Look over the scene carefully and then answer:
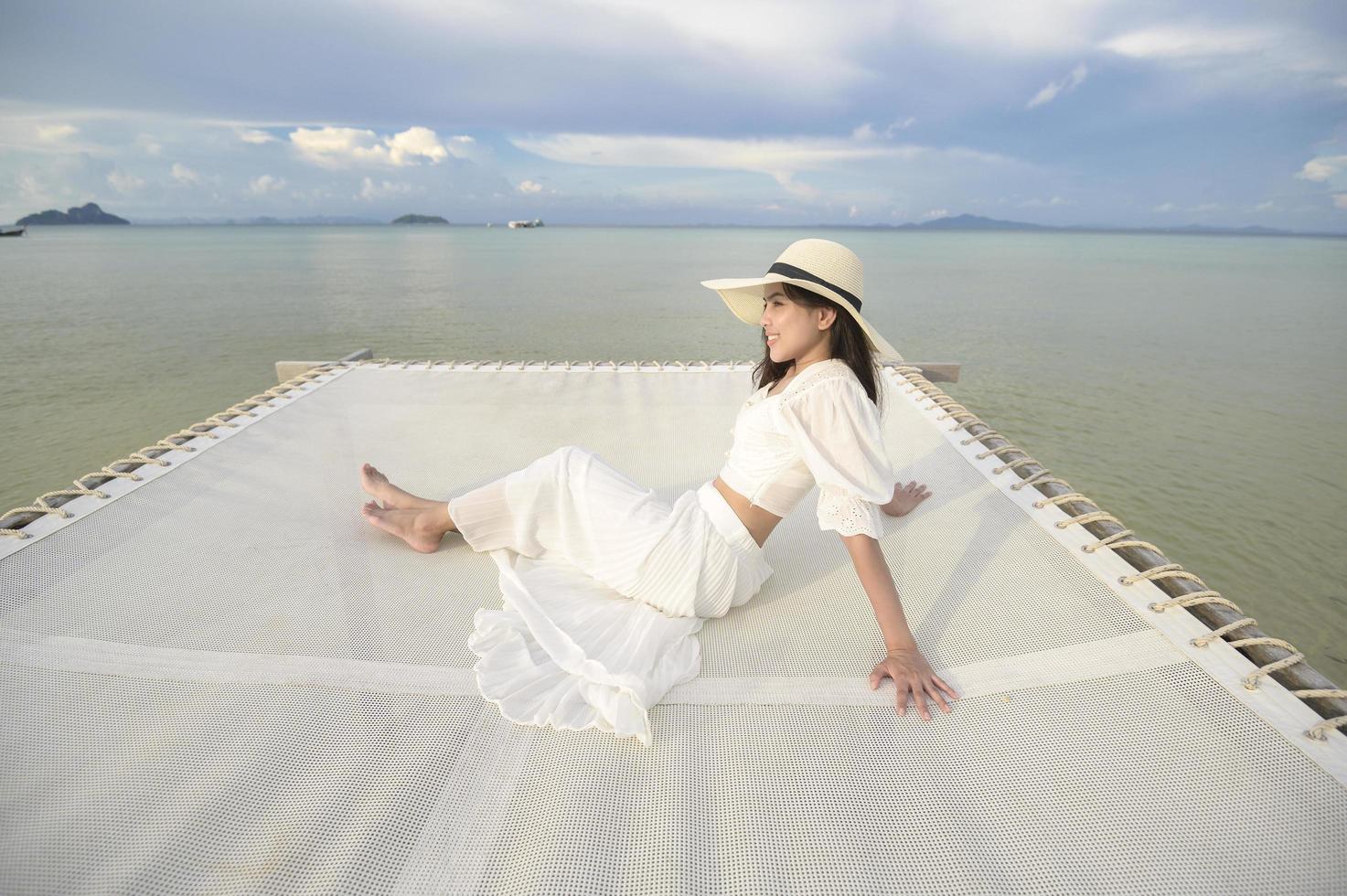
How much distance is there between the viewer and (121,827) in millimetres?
1195

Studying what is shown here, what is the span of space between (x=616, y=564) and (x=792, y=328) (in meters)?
0.83

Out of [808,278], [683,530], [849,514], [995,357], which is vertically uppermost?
[808,278]

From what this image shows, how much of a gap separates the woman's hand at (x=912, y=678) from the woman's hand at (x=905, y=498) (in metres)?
0.93

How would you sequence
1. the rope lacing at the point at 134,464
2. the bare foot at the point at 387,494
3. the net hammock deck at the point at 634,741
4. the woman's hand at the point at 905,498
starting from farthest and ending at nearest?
the woman's hand at the point at 905,498 → the bare foot at the point at 387,494 → the rope lacing at the point at 134,464 → the net hammock deck at the point at 634,741

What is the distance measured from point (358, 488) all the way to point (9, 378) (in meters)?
6.49

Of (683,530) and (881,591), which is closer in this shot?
(881,591)

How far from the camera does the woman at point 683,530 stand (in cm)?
158

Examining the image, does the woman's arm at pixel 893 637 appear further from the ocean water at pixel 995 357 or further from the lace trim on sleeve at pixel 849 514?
the ocean water at pixel 995 357

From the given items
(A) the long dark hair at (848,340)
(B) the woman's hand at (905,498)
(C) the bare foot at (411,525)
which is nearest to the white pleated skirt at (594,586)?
(C) the bare foot at (411,525)

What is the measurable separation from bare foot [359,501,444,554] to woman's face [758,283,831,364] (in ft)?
4.14

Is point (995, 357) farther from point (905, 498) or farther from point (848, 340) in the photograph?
point (848, 340)

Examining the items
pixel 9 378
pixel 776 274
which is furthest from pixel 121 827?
pixel 9 378

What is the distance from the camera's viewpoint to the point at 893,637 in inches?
62.4

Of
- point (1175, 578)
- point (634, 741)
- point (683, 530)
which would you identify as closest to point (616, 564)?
point (683, 530)
